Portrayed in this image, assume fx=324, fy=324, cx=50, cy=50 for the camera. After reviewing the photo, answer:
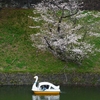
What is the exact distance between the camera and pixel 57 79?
87.1ft

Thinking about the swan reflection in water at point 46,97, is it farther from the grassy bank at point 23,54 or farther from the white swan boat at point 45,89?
the grassy bank at point 23,54

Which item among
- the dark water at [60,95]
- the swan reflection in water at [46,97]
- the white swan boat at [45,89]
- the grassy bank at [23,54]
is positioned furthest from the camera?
the grassy bank at [23,54]

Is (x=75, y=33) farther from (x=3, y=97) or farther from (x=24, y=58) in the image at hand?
(x=3, y=97)

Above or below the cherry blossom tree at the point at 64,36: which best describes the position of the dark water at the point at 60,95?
below

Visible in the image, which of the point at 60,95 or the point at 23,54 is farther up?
the point at 23,54

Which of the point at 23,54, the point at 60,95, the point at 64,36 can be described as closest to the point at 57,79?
the point at 60,95

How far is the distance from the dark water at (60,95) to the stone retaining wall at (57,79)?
0.57m

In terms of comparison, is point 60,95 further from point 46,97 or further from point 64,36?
point 64,36

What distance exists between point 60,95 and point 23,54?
6.85 m

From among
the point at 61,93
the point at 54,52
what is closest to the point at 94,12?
the point at 54,52

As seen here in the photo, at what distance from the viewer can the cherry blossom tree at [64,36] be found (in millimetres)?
28164

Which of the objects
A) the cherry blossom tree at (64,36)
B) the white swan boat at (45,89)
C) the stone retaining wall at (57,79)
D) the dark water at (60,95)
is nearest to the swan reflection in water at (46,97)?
the dark water at (60,95)

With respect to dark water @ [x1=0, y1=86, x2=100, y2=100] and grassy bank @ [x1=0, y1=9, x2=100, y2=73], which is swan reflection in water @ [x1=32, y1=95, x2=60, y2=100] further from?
grassy bank @ [x1=0, y1=9, x2=100, y2=73]

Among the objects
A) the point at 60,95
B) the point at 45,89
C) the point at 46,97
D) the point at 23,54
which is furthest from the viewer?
the point at 23,54
